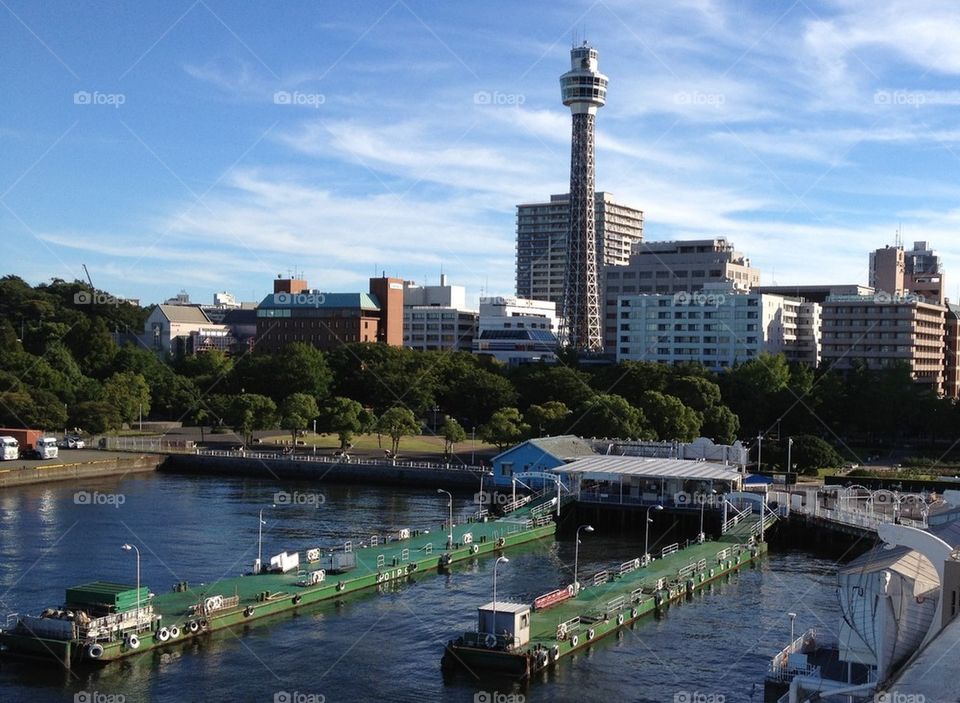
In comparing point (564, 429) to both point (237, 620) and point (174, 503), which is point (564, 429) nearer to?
point (174, 503)

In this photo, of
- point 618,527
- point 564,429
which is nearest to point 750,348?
point 564,429

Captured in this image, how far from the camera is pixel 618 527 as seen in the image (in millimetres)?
48781

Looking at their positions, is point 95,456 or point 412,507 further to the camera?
point 95,456

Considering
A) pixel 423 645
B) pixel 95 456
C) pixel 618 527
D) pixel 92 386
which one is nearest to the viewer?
pixel 423 645

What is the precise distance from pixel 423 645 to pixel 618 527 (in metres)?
22.3

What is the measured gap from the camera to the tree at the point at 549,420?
213ft

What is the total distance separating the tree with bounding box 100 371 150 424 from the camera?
72.4 m

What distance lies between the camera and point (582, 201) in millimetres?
123625

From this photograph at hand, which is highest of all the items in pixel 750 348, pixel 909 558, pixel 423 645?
pixel 750 348

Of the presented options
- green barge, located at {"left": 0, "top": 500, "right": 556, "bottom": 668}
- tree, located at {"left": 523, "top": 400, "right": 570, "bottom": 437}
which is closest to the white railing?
tree, located at {"left": 523, "top": 400, "right": 570, "bottom": 437}

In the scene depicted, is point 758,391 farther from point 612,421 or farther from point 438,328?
point 438,328

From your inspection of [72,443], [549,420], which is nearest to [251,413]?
[72,443]

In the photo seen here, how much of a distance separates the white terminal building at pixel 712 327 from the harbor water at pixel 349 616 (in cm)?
5417

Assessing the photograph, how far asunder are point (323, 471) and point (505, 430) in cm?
1085
